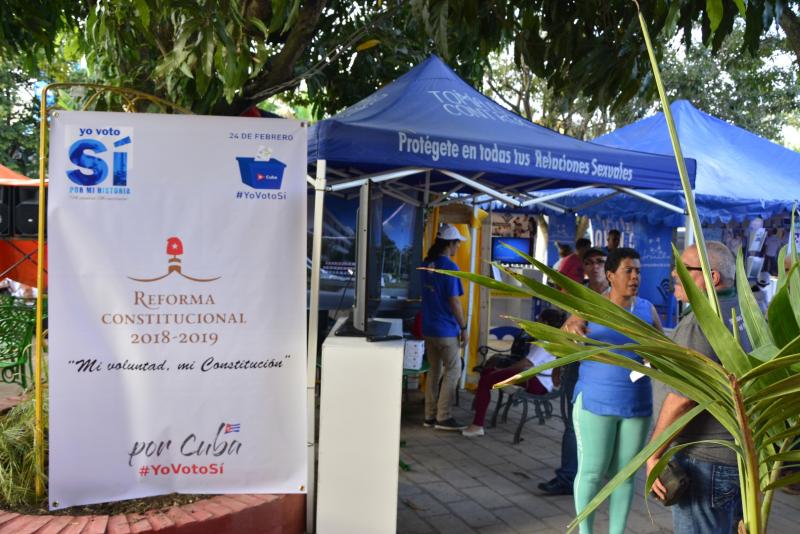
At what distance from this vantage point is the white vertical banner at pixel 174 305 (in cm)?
318

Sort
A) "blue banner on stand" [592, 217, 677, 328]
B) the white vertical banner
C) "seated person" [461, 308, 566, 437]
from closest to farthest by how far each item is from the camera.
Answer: the white vertical banner
"seated person" [461, 308, 566, 437]
"blue banner on stand" [592, 217, 677, 328]

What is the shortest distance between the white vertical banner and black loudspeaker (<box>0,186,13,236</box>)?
638 centimetres

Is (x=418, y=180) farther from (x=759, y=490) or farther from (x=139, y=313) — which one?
(x=759, y=490)

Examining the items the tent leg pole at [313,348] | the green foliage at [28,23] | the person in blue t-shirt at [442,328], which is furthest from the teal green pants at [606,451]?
the green foliage at [28,23]

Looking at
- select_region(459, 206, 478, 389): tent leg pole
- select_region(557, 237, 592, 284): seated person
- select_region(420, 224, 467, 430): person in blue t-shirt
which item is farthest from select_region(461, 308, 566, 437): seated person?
select_region(557, 237, 592, 284): seated person

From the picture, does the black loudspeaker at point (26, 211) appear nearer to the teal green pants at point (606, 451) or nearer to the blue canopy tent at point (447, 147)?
the blue canopy tent at point (447, 147)

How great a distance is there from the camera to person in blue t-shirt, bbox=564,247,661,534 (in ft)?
11.4

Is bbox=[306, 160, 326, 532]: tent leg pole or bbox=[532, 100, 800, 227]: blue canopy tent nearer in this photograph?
bbox=[306, 160, 326, 532]: tent leg pole

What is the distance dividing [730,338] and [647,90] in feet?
11.2

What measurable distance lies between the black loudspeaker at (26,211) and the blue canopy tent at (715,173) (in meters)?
6.75

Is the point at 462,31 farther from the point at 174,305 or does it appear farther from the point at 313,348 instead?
the point at 174,305

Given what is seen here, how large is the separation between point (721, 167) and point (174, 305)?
981cm

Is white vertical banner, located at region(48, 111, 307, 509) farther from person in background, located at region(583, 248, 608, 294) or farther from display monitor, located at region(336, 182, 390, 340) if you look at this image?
person in background, located at region(583, 248, 608, 294)

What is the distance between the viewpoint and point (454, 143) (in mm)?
5078
